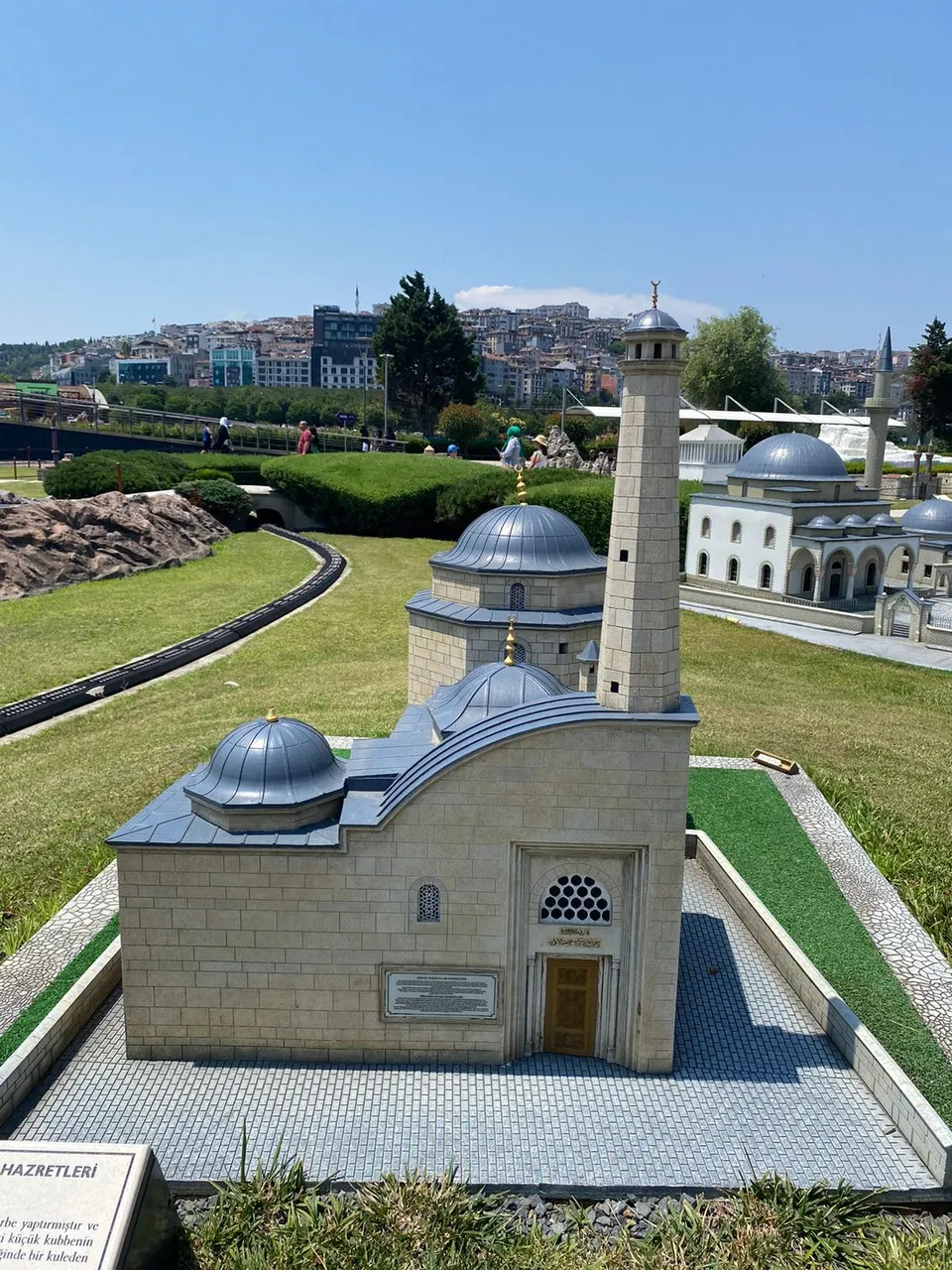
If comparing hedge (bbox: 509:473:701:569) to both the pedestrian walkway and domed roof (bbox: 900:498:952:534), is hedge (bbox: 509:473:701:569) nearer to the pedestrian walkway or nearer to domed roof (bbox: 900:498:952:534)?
the pedestrian walkway

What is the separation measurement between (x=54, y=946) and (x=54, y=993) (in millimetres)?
1624

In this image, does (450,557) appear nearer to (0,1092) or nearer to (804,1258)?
(0,1092)

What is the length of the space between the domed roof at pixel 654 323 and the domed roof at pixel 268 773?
7.41m

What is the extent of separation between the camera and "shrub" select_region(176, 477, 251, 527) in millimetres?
57188

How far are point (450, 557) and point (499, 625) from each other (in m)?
2.56

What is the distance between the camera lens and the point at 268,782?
526 inches

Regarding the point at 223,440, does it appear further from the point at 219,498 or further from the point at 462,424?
the point at 462,424

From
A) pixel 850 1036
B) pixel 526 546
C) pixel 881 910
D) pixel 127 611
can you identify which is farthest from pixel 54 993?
pixel 127 611

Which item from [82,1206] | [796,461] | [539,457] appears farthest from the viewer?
[539,457]

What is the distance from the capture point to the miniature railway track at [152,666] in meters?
28.6

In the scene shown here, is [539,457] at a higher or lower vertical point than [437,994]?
higher

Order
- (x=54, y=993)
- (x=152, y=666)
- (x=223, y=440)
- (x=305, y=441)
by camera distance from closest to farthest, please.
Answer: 1. (x=54, y=993)
2. (x=152, y=666)
3. (x=305, y=441)
4. (x=223, y=440)

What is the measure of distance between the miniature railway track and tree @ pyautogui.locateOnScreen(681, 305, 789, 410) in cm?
5580

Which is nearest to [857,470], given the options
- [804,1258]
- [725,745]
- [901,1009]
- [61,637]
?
[725,745]
